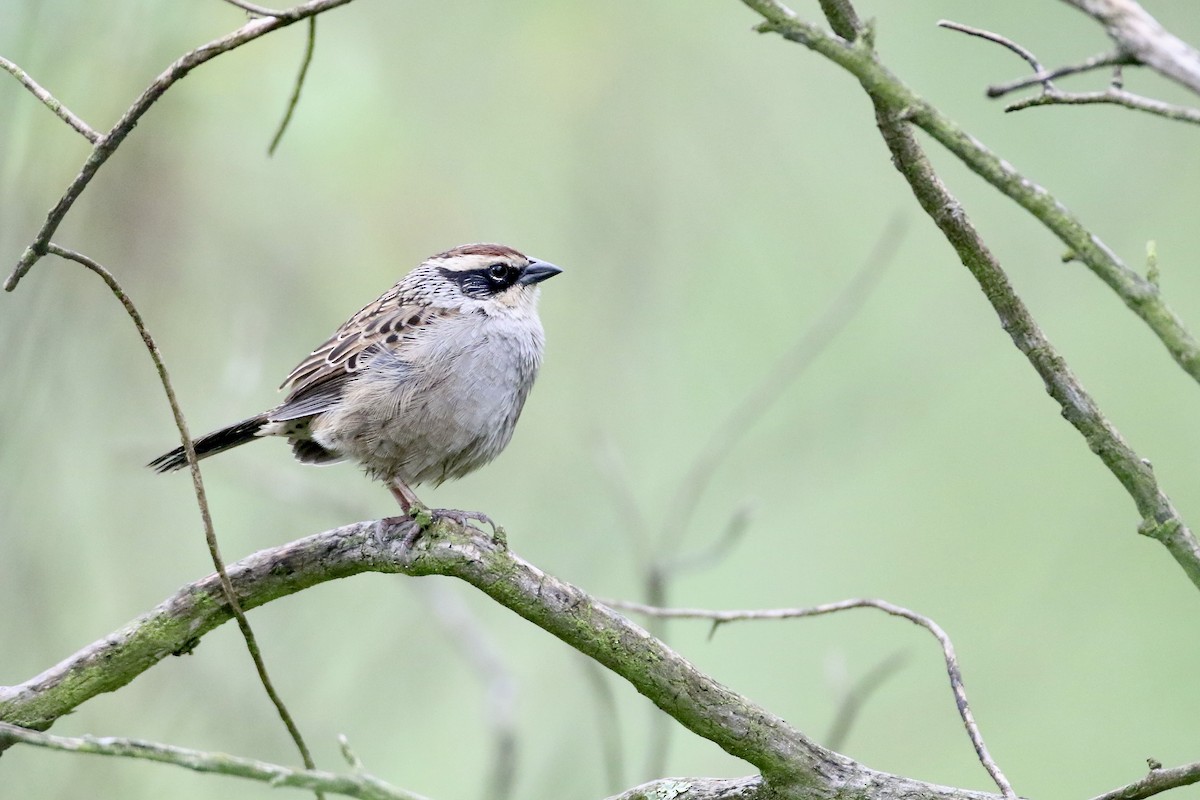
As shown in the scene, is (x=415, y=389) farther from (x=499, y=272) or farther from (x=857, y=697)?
(x=857, y=697)

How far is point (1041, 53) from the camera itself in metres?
7.14

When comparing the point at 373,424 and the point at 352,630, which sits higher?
the point at 352,630

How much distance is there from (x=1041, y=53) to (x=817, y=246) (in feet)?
5.58

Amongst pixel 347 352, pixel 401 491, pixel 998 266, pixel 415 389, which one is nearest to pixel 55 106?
pixel 998 266

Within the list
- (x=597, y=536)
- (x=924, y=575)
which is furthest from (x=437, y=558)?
(x=924, y=575)

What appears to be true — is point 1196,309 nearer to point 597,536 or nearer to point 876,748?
point 876,748

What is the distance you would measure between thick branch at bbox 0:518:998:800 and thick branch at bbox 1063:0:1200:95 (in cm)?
141

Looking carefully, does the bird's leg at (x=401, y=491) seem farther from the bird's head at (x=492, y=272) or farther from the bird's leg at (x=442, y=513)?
the bird's head at (x=492, y=272)

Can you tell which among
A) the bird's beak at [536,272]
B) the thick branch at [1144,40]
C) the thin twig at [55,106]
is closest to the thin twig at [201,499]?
the thin twig at [55,106]

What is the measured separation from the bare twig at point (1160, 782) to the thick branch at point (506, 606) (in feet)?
0.77

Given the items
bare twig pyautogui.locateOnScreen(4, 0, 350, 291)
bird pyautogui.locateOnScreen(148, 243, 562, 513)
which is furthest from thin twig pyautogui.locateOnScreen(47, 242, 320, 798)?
bird pyautogui.locateOnScreen(148, 243, 562, 513)

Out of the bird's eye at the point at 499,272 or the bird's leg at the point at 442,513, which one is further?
the bird's eye at the point at 499,272

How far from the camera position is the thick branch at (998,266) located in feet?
5.93

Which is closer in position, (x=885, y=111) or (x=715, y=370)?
(x=885, y=111)
